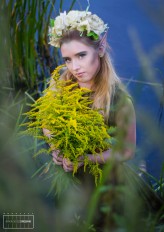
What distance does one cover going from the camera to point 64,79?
1144 mm

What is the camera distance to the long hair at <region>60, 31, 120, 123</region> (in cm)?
107

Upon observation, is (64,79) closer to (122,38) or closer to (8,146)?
(122,38)

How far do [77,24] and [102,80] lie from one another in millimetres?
154

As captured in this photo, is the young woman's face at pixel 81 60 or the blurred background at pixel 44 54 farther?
the blurred background at pixel 44 54

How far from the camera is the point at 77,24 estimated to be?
106cm

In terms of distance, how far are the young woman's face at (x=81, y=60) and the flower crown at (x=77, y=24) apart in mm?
33

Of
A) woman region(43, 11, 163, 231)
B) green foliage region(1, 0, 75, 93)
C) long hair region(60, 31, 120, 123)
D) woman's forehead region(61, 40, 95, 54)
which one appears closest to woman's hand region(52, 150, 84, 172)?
woman region(43, 11, 163, 231)

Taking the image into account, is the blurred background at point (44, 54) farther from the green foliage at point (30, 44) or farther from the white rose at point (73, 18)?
the white rose at point (73, 18)

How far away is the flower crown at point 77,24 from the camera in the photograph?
1.07 metres

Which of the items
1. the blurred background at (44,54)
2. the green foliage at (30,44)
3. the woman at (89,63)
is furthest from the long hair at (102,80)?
the green foliage at (30,44)

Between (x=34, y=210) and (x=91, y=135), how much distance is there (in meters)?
0.77

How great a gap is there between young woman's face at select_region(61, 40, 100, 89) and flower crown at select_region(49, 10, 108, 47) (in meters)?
0.03

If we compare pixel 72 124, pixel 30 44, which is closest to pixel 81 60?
pixel 72 124

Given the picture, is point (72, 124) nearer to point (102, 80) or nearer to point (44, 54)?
point (102, 80)
